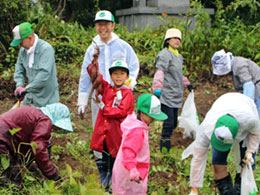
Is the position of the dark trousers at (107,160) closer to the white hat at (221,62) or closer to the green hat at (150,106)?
the green hat at (150,106)

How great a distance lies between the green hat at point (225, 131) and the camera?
325 cm

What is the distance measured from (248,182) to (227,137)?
0.64 m

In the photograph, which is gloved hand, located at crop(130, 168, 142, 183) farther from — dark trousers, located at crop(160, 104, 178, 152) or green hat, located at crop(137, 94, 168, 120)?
dark trousers, located at crop(160, 104, 178, 152)

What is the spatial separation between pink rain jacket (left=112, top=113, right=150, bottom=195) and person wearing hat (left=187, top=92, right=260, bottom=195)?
1.99ft

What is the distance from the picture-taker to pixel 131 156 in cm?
313

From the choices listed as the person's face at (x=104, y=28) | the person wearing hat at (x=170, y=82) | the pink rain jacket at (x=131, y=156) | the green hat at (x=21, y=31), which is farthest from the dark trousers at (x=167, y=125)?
the green hat at (x=21, y=31)

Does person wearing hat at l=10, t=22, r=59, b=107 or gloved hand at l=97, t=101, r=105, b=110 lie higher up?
person wearing hat at l=10, t=22, r=59, b=107

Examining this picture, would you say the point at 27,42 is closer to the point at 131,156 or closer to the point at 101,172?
the point at 101,172

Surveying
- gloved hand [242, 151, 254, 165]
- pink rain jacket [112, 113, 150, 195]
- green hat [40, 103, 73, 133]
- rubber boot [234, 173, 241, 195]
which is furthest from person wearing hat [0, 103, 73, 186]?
rubber boot [234, 173, 241, 195]

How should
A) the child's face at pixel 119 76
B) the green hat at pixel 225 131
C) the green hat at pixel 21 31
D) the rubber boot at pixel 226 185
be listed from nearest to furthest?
1. the green hat at pixel 225 131
2. the rubber boot at pixel 226 185
3. the child's face at pixel 119 76
4. the green hat at pixel 21 31

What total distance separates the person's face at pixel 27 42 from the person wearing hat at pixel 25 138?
41.9 inches

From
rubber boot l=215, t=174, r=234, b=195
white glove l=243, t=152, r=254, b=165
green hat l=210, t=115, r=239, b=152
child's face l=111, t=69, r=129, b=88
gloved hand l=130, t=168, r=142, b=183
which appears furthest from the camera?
child's face l=111, t=69, r=129, b=88

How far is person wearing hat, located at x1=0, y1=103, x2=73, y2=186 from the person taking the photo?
3287 millimetres

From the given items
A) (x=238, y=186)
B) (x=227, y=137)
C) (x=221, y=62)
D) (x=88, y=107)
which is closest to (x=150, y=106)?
(x=227, y=137)
